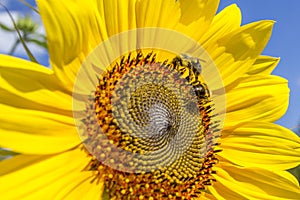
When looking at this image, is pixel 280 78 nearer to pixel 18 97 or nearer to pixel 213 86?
pixel 213 86

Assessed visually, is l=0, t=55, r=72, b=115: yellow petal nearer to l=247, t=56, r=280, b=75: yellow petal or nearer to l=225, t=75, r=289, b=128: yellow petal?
l=225, t=75, r=289, b=128: yellow petal

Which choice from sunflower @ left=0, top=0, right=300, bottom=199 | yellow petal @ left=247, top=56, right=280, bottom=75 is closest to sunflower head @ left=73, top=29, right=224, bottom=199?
sunflower @ left=0, top=0, right=300, bottom=199

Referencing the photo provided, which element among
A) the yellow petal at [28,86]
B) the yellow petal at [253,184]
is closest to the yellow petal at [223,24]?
the yellow petal at [253,184]

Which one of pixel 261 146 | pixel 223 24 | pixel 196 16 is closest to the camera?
pixel 196 16

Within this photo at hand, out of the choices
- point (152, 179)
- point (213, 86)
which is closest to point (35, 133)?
point (152, 179)

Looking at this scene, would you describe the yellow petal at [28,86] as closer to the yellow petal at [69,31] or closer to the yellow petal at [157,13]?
the yellow petal at [69,31]

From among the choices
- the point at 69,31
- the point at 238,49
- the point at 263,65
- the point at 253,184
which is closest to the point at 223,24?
the point at 238,49

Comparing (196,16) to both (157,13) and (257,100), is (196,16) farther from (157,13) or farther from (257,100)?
(257,100)
